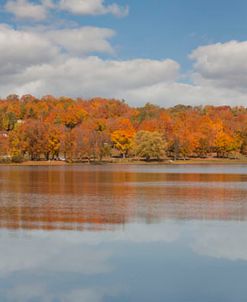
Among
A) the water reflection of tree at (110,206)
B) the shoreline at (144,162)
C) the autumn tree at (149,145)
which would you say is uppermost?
the autumn tree at (149,145)

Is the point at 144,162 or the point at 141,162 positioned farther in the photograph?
the point at 144,162

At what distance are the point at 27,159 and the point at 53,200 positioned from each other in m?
78.8

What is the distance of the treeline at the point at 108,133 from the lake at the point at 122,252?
3138 inches

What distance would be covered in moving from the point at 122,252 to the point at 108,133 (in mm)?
103509

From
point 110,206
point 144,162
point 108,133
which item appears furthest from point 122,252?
point 108,133

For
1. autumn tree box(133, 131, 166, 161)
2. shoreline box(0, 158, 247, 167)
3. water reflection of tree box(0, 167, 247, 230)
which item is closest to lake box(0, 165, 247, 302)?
water reflection of tree box(0, 167, 247, 230)

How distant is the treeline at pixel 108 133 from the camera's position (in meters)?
111

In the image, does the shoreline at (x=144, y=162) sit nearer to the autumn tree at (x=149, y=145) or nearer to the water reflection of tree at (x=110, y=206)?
the autumn tree at (x=149, y=145)

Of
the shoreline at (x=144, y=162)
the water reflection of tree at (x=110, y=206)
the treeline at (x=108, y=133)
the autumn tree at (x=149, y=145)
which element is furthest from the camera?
the autumn tree at (x=149, y=145)

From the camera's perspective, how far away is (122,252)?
17984mm

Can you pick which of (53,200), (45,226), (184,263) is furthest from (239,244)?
(53,200)

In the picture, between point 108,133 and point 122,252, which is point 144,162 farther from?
point 122,252

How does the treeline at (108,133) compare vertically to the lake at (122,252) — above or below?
above

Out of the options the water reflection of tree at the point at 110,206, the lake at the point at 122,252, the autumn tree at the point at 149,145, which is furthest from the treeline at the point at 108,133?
the lake at the point at 122,252
